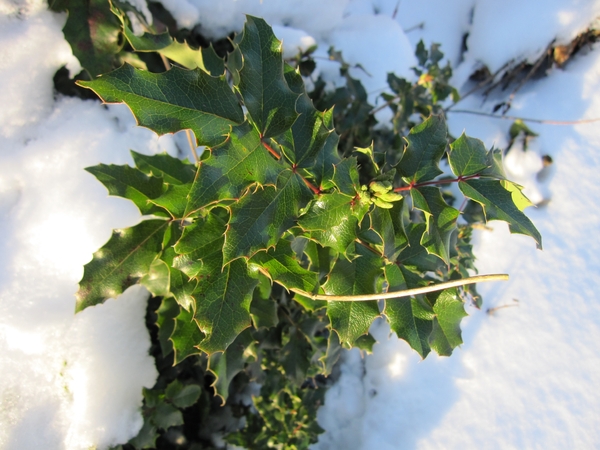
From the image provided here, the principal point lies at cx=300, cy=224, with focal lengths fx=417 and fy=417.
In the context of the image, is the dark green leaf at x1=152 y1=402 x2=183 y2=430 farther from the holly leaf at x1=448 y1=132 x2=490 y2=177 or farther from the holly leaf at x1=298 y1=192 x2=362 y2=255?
the holly leaf at x1=448 y1=132 x2=490 y2=177

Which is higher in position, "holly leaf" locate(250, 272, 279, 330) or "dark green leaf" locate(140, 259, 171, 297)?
"dark green leaf" locate(140, 259, 171, 297)

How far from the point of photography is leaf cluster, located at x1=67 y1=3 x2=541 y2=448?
2.22 ft

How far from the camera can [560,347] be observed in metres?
1.55

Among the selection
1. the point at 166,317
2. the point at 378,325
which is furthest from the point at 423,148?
the point at 378,325

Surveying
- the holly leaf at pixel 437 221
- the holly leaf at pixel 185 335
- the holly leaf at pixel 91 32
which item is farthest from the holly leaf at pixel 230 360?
the holly leaf at pixel 91 32

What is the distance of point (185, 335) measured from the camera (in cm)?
94

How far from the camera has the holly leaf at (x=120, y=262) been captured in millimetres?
929

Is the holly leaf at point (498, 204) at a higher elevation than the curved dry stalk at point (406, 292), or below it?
higher

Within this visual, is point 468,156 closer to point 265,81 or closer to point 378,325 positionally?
point 265,81

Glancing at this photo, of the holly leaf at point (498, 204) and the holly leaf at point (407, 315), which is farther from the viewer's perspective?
the holly leaf at point (407, 315)

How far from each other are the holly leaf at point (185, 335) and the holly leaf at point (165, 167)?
1.08ft

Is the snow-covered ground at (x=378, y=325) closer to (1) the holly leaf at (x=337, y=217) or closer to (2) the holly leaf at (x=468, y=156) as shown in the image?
(1) the holly leaf at (x=337, y=217)

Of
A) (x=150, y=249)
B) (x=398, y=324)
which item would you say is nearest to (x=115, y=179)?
(x=150, y=249)

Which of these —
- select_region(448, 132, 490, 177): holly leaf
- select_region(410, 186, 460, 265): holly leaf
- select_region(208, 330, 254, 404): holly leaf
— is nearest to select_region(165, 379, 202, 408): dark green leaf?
select_region(208, 330, 254, 404): holly leaf
